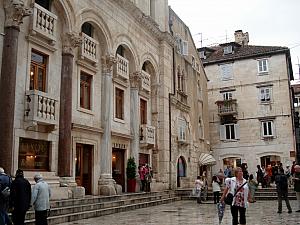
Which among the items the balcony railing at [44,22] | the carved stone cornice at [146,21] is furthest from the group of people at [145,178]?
the balcony railing at [44,22]

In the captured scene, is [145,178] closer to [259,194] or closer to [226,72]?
[259,194]

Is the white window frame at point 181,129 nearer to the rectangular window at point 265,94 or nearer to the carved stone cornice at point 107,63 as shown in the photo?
the carved stone cornice at point 107,63

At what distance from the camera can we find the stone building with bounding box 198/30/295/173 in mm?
33031

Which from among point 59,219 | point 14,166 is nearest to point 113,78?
point 14,166

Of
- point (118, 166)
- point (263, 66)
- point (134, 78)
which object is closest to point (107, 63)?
point (134, 78)

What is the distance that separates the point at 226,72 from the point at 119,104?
19.5 meters

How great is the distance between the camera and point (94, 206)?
13.7 metres

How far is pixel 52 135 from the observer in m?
14.0

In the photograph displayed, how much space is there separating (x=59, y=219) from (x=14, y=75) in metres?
4.76

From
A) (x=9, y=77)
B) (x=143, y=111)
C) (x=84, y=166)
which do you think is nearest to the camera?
(x=9, y=77)

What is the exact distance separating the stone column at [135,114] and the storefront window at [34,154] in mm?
6650

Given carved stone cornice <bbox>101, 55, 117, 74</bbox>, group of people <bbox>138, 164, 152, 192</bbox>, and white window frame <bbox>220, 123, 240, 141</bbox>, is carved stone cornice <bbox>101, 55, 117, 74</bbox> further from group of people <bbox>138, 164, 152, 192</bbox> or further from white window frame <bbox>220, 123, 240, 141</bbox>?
A: white window frame <bbox>220, 123, 240, 141</bbox>

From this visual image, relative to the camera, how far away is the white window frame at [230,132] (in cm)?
3512

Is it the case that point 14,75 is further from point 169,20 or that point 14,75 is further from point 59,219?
point 169,20
